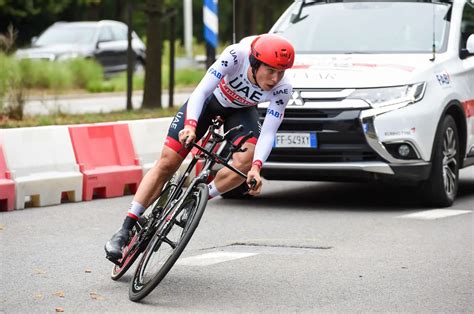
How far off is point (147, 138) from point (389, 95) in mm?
2875

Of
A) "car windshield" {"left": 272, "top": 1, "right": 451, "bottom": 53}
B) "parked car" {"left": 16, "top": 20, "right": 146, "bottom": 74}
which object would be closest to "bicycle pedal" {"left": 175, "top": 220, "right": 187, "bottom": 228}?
"car windshield" {"left": 272, "top": 1, "right": 451, "bottom": 53}

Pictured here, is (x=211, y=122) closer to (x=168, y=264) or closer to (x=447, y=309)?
(x=168, y=264)

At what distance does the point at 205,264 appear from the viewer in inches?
344

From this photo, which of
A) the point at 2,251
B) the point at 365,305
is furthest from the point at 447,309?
the point at 2,251

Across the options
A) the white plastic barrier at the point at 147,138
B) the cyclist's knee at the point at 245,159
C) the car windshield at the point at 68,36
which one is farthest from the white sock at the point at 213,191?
the car windshield at the point at 68,36

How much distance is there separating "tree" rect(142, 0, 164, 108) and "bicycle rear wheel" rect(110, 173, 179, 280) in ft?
39.8

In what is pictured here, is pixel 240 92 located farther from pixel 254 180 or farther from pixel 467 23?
pixel 467 23

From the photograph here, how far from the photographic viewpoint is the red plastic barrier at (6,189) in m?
11.4

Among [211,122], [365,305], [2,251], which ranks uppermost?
[211,122]

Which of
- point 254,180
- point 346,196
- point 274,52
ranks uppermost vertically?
→ point 274,52

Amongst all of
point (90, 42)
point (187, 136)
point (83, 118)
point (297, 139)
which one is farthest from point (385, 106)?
point (90, 42)

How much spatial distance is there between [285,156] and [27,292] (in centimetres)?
431

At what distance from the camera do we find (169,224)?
7496 millimetres

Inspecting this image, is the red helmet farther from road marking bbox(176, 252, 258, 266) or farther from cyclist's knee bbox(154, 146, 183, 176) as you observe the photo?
road marking bbox(176, 252, 258, 266)
